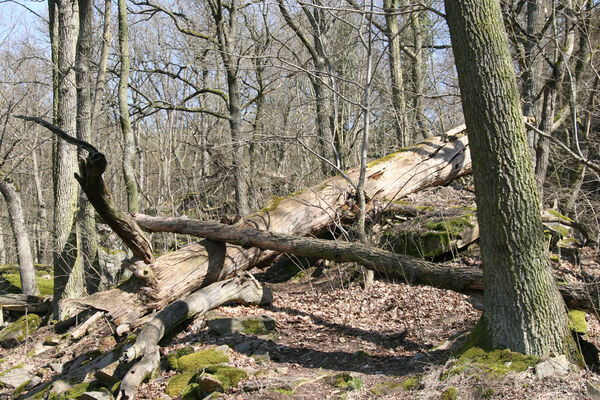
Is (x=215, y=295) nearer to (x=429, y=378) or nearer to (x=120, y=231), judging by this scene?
(x=120, y=231)

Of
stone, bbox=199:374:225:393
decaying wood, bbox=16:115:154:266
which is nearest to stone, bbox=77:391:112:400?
stone, bbox=199:374:225:393

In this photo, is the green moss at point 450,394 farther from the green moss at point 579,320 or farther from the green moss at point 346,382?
the green moss at point 579,320

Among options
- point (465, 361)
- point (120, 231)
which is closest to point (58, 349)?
point (120, 231)

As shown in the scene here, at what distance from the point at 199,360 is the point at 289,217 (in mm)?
3242

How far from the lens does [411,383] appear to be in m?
4.56

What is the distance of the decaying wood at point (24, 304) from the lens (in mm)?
10133

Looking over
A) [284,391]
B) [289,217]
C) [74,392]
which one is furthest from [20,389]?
[289,217]

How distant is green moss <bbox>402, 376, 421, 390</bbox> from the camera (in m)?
4.49

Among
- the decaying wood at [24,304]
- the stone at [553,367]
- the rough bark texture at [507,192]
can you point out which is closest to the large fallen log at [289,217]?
the rough bark texture at [507,192]

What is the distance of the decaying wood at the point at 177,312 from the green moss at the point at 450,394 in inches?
131

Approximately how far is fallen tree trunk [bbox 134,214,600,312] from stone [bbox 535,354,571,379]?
1206mm

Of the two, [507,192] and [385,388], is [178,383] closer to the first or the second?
[385,388]

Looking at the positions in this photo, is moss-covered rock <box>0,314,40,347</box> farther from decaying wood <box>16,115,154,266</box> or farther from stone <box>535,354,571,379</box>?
stone <box>535,354,571,379</box>

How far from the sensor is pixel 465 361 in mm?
4488
